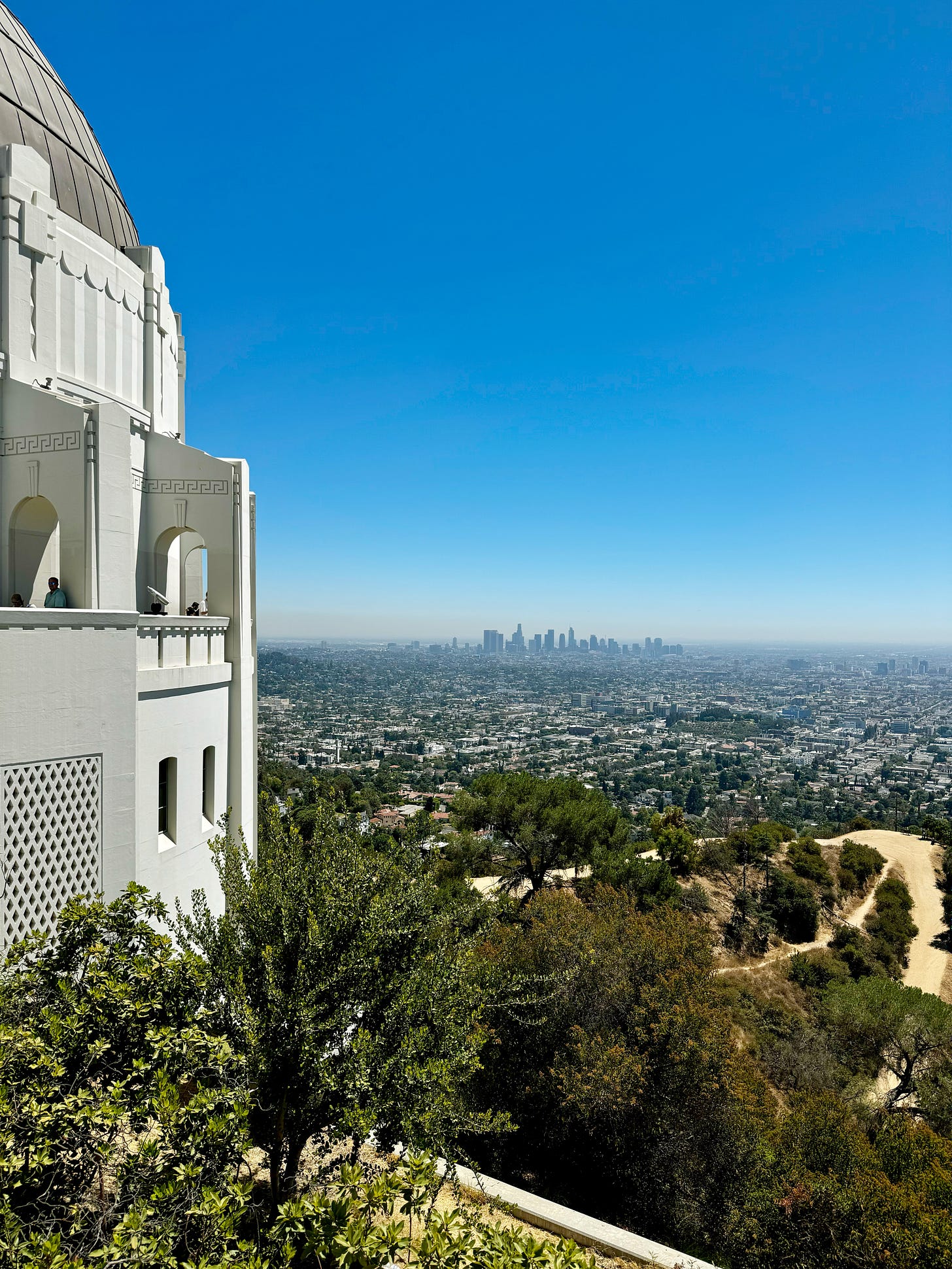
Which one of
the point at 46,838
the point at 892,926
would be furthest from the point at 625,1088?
the point at 892,926

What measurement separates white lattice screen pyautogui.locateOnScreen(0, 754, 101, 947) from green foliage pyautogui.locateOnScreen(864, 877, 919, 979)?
25.5 m

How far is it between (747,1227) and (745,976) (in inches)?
552

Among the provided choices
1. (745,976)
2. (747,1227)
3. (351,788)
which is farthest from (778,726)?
(747,1227)

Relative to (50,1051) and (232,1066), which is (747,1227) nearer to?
(232,1066)

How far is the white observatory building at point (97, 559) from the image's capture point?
265 inches

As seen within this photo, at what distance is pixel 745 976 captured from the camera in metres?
19.8

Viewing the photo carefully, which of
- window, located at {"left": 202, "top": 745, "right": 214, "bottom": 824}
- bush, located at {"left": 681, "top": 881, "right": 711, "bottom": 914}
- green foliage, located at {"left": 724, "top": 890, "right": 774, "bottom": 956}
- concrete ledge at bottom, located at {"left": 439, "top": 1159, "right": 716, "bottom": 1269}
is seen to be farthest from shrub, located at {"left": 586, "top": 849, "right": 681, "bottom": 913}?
window, located at {"left": 202, "top": 745, "right": 214, "bottom": 824}

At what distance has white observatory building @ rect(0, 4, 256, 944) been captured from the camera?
672cm

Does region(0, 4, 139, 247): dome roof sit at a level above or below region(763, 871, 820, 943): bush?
above

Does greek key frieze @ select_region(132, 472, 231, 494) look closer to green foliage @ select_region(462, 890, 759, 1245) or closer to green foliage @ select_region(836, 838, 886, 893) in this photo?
green foliage @ select_region(462, 890, 759, 1245)

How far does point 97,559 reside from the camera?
780cm

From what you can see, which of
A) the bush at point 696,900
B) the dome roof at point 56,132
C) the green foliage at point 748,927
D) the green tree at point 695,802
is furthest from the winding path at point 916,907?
the dome roof at point 56,132

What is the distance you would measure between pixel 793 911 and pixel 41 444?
26.4m

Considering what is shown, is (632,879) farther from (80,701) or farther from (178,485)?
(80,701)
